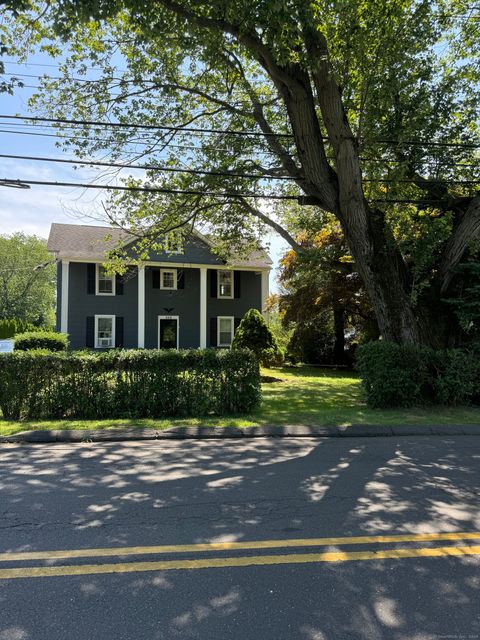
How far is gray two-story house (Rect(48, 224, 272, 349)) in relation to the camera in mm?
25266

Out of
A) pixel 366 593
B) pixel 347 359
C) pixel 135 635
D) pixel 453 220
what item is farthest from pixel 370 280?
pixel 347 359

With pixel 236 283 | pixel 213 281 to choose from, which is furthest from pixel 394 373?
pixel 213 281

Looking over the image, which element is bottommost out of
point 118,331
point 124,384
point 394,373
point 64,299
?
point 124,384

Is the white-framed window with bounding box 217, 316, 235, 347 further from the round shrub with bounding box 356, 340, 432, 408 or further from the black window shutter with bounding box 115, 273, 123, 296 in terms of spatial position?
the round shrub with bounding box 356, 340, 432, 408

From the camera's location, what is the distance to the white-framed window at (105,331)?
25562 mm

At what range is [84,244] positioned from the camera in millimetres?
26328

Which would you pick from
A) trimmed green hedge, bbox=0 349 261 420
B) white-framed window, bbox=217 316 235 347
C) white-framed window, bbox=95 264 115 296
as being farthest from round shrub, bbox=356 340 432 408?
white-framed window, bbox=95 264 115 296

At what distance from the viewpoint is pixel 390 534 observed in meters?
4.20

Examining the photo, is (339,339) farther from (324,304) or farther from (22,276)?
(22,276)

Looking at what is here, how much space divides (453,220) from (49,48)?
1167cm

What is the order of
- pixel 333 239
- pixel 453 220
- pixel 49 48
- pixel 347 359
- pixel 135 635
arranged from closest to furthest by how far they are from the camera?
pixel 135 635
pixel 49 48
pixel 453 220
pixel 333 239
pixel 347 359

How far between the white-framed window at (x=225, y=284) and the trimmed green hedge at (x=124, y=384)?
58.0 feet

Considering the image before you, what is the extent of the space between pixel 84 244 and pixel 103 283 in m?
2.58

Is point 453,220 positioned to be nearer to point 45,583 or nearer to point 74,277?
point 45,583
